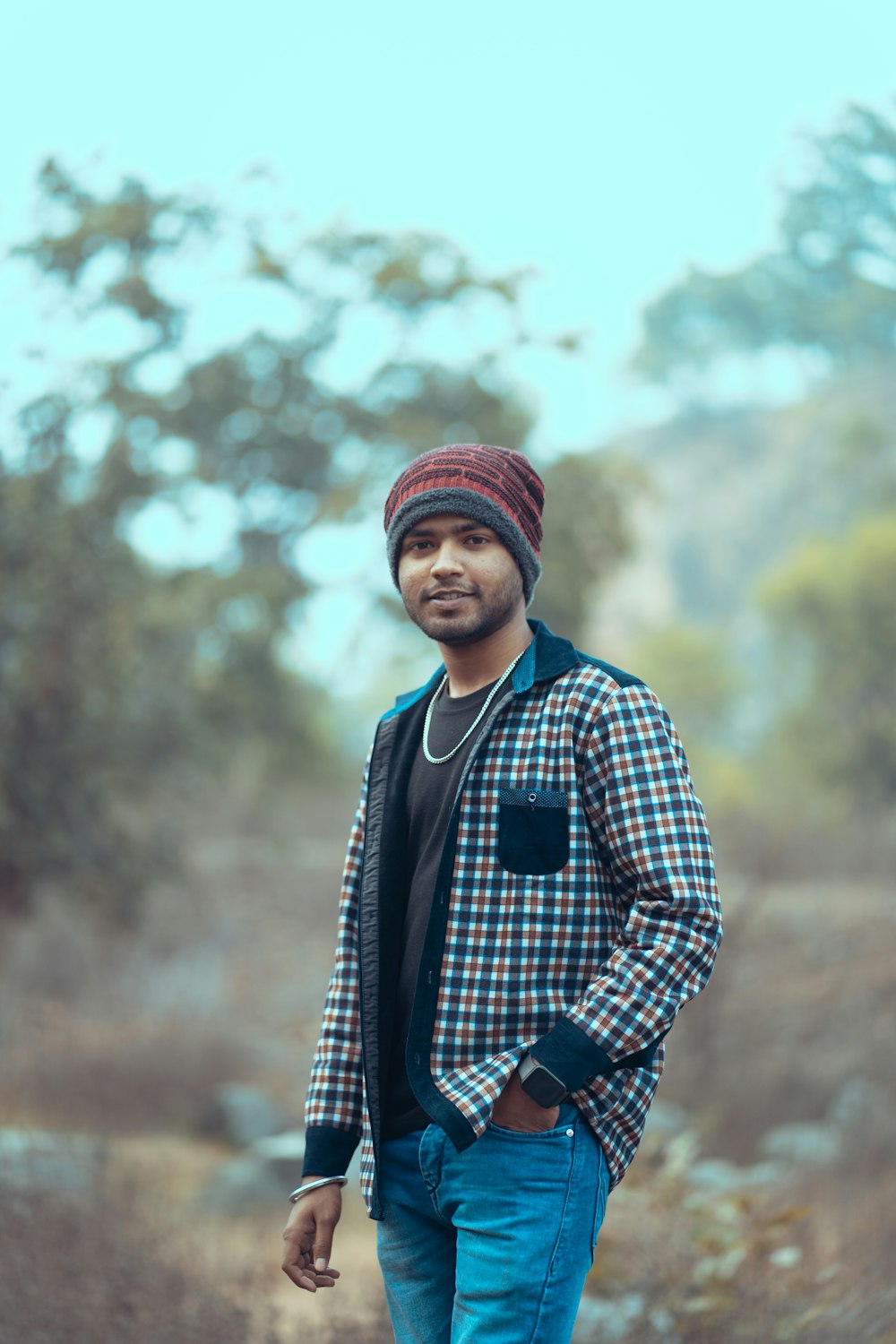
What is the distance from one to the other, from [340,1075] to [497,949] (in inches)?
17.8

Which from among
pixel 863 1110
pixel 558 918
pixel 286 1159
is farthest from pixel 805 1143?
pixel 558 918

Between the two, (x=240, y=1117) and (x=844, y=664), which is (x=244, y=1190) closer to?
(x=240, y=1117)

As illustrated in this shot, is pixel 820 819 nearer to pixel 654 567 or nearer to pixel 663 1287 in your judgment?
pixel 663 1287

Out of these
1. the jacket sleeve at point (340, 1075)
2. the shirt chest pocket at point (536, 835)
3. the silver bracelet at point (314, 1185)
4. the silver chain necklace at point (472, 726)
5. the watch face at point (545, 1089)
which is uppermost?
the silver chain necklace at point (472, 726)

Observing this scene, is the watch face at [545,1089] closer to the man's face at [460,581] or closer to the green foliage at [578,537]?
the man's face at [460,581]

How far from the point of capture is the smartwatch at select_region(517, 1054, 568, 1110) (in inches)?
73.1

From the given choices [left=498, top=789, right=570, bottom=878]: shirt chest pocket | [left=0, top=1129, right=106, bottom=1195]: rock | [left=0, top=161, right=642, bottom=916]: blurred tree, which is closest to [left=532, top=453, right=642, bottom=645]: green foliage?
[left=0, top=161, right=642, bottom=916]: blurred tree

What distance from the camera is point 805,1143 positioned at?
9.88m

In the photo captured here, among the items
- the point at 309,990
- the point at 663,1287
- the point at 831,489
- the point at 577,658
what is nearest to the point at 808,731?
the point at 309,990

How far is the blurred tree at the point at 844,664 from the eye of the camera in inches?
729

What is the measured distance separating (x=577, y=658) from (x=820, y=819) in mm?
16808

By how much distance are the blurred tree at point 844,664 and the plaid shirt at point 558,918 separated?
16504mm

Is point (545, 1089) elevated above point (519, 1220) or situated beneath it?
elevated above

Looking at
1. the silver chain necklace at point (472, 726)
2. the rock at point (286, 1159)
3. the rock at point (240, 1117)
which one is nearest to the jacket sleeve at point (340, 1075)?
the silver chain necklace at point (472, 726)
